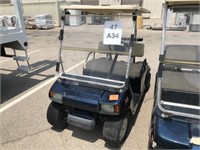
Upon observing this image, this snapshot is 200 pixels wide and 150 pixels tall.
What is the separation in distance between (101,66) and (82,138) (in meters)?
1.00

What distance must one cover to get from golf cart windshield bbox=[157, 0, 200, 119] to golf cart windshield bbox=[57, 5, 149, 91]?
0.40m

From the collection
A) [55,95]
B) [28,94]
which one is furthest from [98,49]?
[28,94]

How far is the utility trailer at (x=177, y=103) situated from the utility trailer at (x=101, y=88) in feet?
1.29

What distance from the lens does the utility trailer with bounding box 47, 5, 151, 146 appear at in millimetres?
2334

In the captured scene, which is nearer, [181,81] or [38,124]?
[181,81]

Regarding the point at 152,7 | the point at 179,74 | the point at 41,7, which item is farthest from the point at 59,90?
the point at 152,7

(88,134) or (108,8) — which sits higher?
(108,8)

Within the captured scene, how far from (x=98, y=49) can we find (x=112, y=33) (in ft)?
1.10

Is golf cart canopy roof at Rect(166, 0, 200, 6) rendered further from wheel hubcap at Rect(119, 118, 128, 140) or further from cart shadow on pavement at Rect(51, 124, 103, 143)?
cart shadow on pavement at Rect(51, 124, 103, 143)

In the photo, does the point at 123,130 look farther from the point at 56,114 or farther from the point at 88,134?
the point at 56,114

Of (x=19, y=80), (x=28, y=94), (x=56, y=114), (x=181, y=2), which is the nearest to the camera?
(x=181, y=2)

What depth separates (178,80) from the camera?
257 centimetres

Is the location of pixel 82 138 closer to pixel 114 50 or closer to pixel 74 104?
pixel 74 104

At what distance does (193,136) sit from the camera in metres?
1.72
